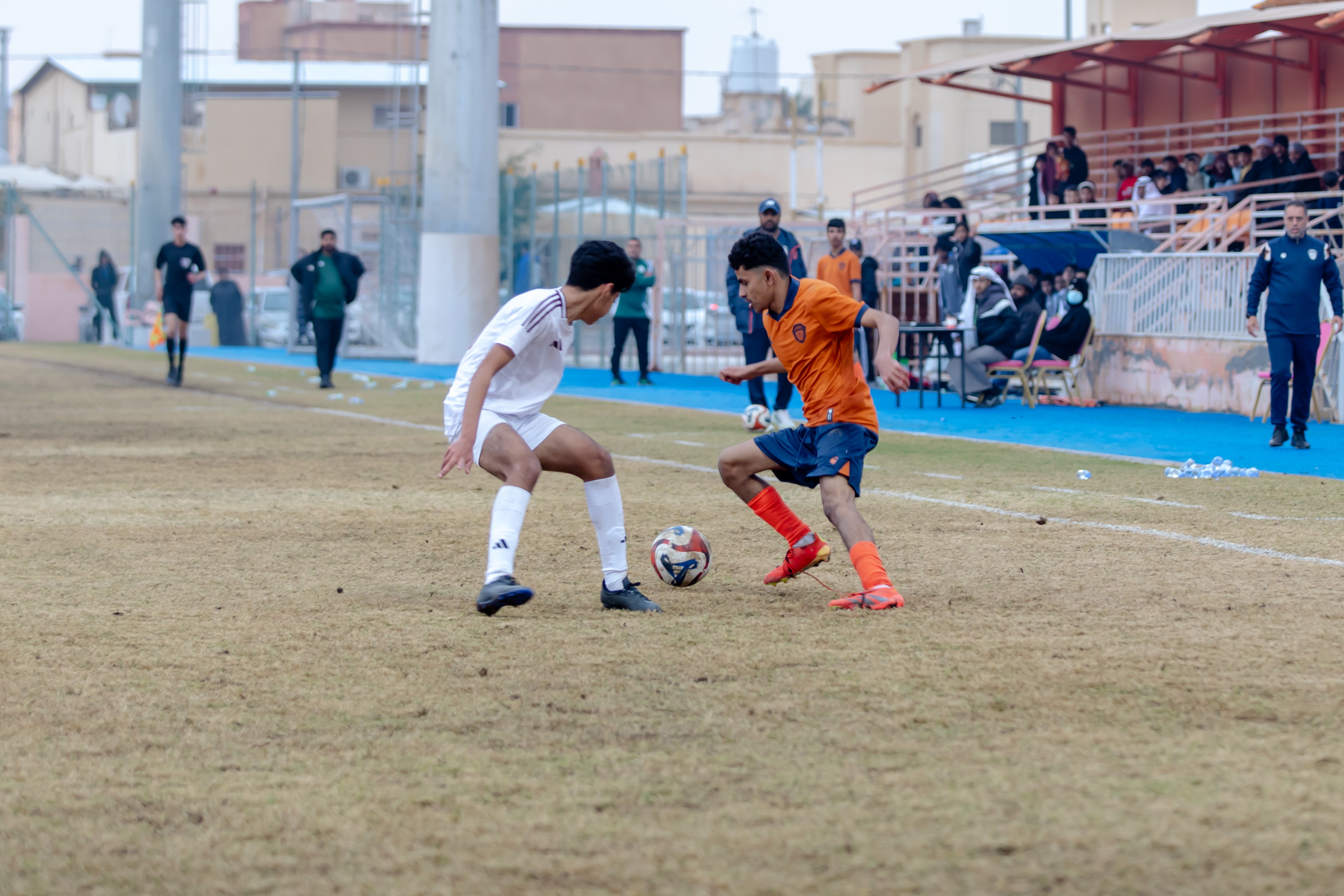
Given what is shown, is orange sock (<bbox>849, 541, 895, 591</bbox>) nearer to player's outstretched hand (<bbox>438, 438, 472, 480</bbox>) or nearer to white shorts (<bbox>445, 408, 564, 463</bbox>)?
white shorts (<bbox>445, 408, 564, 463</bbox>)

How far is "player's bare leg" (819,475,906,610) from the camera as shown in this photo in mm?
6266

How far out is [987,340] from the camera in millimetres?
17938

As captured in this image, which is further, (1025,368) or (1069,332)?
(1069,332)

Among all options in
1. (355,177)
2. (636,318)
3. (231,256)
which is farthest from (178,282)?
(355,177)

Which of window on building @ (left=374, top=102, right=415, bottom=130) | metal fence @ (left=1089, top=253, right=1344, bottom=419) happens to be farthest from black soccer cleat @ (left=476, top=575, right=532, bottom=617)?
window on building @ (left=374, top=102, right=415, bottom=130)

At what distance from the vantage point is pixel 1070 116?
32.1 m

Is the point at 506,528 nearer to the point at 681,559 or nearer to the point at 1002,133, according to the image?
the point at 681,559

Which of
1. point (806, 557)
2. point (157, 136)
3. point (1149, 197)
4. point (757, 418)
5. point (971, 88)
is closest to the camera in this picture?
point (806, 557)

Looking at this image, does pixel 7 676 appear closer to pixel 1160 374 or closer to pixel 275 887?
pixel 275 887

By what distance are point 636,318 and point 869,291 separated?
2.96m

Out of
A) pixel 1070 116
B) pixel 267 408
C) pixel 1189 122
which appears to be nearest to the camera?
pixel 267 408

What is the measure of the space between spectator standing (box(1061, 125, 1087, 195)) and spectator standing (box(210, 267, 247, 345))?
18.3 meters

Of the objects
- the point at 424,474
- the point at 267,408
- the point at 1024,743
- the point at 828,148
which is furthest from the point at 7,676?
the point at 828,148

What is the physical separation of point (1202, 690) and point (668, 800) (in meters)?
1.86
